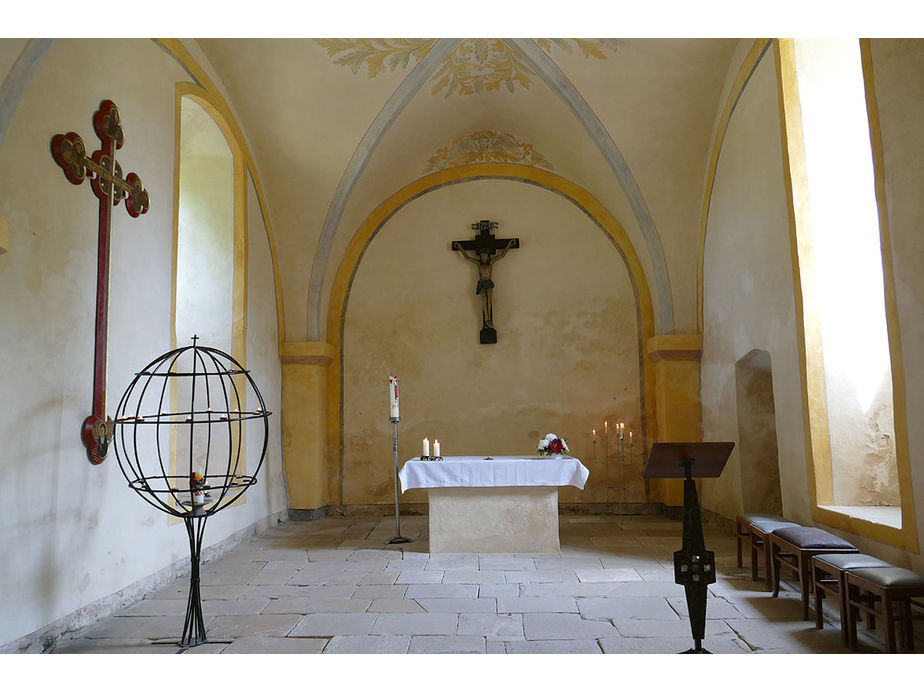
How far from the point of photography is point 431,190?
9.89 metres

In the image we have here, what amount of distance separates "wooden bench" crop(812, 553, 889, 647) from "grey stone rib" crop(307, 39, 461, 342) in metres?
5.79

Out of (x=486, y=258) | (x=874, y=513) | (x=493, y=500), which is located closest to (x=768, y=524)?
(x=874, y=513)

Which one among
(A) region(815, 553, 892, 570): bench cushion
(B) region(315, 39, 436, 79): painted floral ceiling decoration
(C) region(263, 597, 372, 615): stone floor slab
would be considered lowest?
(C) region(263, 597, 372, 615): stone floor slab

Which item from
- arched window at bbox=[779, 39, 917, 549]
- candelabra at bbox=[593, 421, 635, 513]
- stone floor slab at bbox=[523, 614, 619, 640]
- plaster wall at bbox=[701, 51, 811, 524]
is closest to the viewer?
stone floor slab at bbox=[523, 614, 619, 640]

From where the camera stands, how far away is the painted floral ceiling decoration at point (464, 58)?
23.4 feet

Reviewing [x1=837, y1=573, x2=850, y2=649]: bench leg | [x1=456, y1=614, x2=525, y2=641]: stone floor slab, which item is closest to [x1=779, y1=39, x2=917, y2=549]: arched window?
[x1=837, y1=573, x2=850, y2=649]: bench leg

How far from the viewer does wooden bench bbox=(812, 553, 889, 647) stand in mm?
3625

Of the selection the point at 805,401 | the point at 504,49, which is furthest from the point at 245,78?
the point at 805,401

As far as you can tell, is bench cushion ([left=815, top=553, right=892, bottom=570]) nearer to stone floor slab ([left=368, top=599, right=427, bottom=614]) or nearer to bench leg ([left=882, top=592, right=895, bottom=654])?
bench leg ([left=882, top=592, right=895, bottom=654])

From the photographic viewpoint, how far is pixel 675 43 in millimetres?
6934

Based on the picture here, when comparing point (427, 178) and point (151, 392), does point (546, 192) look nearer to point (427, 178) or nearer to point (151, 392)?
point (427, 178)

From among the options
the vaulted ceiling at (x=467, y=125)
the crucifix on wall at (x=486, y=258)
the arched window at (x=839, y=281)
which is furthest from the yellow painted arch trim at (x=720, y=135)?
the crucifix on wall at (x=486, y=258)

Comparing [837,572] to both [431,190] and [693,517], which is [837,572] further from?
[431,190]

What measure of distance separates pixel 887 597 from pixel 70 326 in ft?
15.2
